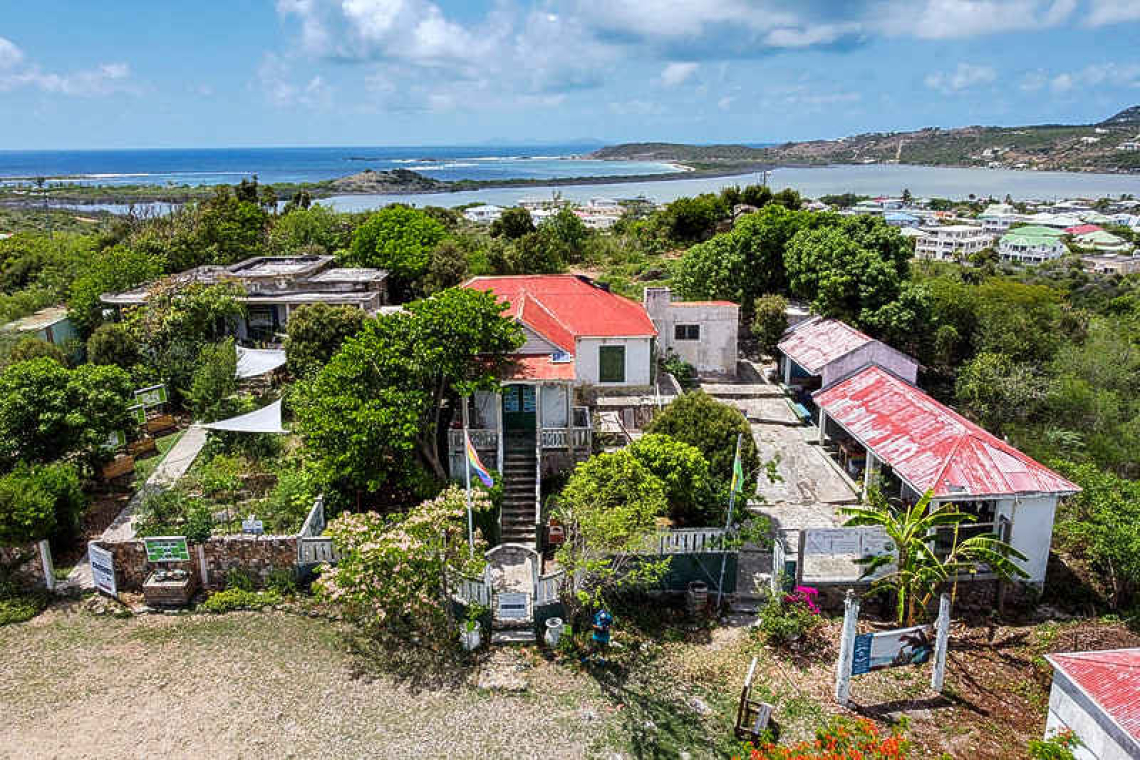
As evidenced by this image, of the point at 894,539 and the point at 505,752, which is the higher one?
the point at 894,539

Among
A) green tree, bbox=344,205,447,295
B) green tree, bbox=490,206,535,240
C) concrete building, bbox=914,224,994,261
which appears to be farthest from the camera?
concrete building, bbox=914,224,994,261

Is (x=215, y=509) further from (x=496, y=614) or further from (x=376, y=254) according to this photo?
(x=376, y=254)

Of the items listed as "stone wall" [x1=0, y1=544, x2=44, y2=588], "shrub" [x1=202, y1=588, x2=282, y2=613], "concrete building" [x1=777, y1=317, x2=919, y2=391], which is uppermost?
"concrete building" [x1=777, y1=317, x2=919, y2=391]

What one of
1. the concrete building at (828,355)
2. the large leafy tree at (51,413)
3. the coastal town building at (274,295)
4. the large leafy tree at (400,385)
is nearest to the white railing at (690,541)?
the large leafy tree at (400,385)

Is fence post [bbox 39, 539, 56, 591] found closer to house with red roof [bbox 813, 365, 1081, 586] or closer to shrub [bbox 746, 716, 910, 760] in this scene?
shrub [bbox 746, 716, 910, 760]

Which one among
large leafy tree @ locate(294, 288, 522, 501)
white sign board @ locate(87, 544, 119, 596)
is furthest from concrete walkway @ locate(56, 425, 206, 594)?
large leafy tree @ locate(294, 288, 522, 501)

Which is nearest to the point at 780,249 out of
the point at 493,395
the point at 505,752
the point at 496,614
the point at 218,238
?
the point at 493,395

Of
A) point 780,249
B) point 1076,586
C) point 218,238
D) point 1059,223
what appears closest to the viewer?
point 1076,586
